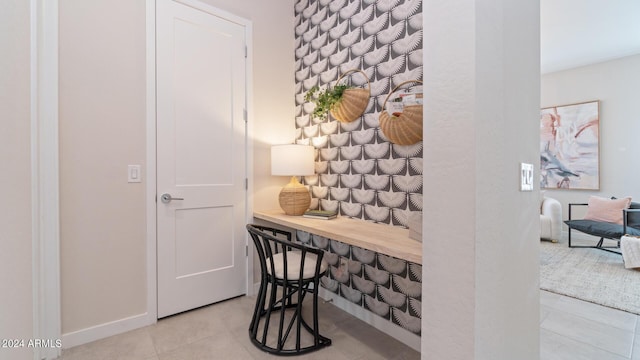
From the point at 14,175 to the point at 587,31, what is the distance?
5.53m

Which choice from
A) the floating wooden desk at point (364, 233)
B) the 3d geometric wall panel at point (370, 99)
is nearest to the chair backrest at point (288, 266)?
the floating wooden desk at point (364, 233)

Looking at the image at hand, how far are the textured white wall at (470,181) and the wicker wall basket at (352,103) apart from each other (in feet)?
3.52

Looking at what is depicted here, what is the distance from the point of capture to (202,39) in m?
2.32

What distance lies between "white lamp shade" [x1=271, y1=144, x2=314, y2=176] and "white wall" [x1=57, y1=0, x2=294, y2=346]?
1.00 metres

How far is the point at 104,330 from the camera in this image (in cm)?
191

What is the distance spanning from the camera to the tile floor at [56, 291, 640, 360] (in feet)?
5.70

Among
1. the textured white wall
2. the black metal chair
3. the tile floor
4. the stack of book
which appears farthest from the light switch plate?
the stack of book

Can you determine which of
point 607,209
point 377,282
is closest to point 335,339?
point 377,282

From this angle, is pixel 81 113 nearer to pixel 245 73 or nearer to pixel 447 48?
pixel 245 73

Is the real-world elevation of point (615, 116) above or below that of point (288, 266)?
above

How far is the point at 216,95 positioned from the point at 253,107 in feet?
1.11

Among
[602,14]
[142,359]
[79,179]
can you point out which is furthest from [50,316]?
[602,14]

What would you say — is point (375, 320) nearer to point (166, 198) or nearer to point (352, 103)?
point (352, 103)

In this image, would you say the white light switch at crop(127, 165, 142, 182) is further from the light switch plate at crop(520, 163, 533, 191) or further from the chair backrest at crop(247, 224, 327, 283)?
the light switch plate at crop(520, 163, 533, 191)
